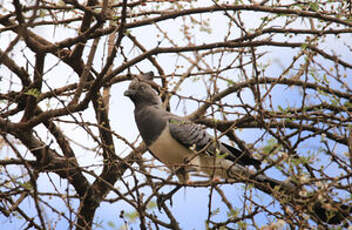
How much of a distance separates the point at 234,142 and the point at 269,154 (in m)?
2.86

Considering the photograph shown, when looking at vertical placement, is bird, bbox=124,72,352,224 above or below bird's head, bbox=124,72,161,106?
below

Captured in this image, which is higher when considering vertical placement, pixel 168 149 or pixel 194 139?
pixel 194 139

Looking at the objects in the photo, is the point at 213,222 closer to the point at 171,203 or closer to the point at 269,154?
the point at 269,154

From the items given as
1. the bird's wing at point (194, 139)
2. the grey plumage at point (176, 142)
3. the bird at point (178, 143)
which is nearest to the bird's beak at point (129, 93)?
the bird at point (178, 143)

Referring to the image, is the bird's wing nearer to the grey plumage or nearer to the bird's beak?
the grey plumage

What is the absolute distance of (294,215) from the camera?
3.26m

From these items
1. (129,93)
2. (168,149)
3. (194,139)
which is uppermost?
(129,93)

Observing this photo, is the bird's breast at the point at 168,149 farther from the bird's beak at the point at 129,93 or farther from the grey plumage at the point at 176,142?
the bird's beak at the point at 129,93

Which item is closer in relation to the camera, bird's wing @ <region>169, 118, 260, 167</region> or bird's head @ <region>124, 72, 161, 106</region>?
bird's wing @ <region>169, 118, 260, 167</region>

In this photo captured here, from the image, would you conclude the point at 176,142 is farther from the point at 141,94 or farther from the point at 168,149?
the point at 141,94

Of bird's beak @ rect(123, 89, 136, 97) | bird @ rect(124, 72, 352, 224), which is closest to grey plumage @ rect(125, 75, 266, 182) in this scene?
bird @ rect(124, 72, 352, 224)

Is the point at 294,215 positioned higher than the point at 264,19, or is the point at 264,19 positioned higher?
the point at 264,19

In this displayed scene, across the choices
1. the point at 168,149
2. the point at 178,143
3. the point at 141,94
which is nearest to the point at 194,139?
the point at 178,143

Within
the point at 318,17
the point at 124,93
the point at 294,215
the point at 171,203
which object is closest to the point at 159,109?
the point at 124,93
